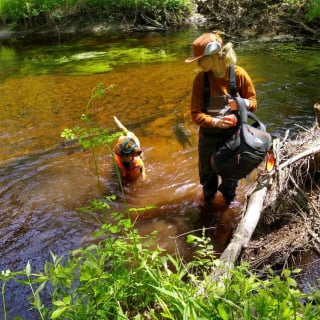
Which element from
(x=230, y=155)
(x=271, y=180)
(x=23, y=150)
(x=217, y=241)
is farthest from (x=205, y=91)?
(x=23, y=150)

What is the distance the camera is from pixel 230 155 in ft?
12.4

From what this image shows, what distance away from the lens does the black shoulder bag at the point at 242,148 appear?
360cm

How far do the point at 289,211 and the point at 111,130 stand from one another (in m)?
4.28

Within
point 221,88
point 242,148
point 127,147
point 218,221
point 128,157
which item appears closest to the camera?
point 242,148

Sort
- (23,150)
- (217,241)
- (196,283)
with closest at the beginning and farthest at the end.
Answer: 1. (196,283)
2. (217,241)
3. (23,150)

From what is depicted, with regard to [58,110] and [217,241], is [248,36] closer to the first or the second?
[58,110]

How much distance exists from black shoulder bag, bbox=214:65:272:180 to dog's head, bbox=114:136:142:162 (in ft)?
4.68

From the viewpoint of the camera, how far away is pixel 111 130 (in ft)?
24.3

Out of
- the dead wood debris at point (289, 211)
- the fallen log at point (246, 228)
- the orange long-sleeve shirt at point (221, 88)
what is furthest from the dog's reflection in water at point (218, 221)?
the orange long-sleeve shirt at point (221, 88)

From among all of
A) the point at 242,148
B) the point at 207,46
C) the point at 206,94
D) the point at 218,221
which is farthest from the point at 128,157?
the point at 207,46

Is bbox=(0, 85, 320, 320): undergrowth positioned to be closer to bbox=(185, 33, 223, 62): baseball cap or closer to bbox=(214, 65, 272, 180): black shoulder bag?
bbox=(214, 65, 272, 180): black shoulder bag

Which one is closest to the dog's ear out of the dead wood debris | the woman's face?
the woman's face

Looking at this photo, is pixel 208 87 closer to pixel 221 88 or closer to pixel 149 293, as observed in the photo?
pixel 221 88

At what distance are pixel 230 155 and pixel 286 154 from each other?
46.0 inches
